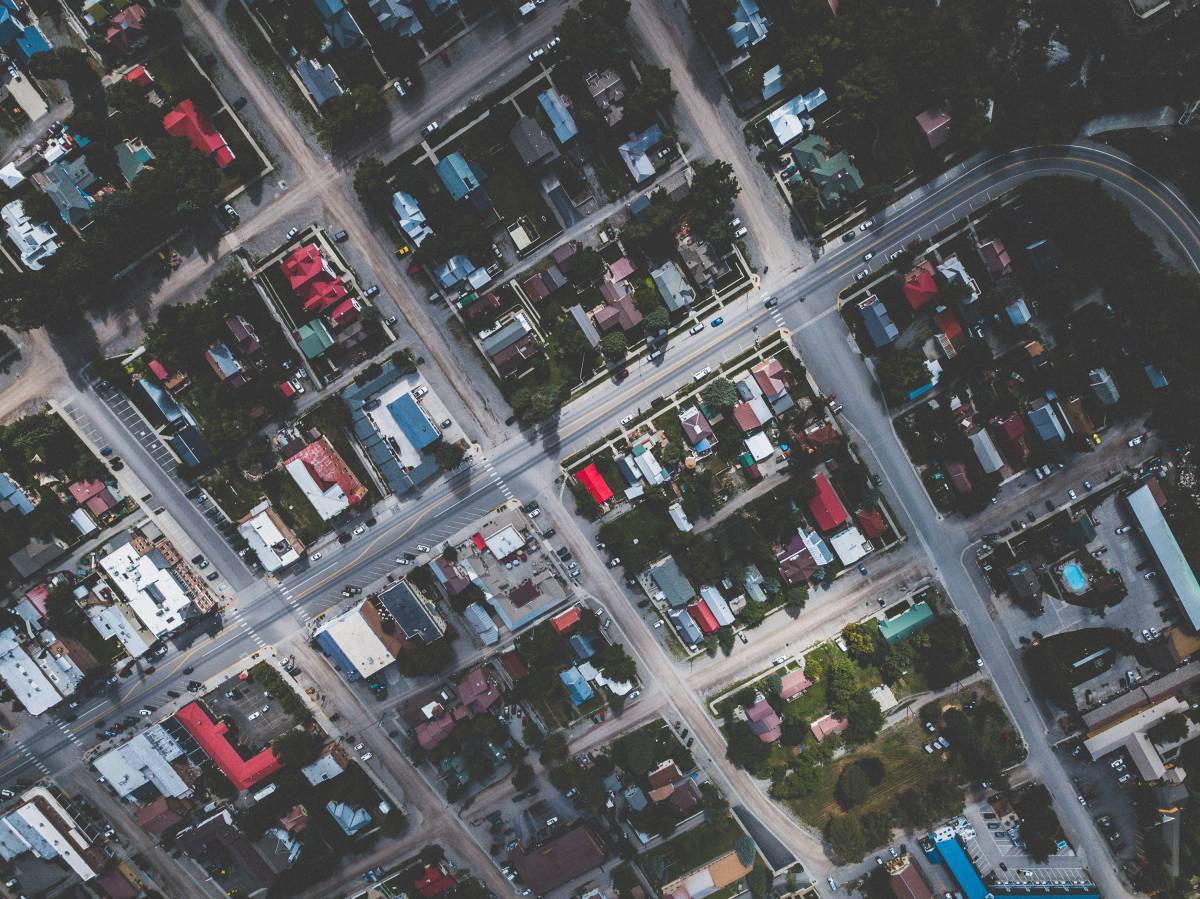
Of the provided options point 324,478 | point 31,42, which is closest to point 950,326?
point 324,478

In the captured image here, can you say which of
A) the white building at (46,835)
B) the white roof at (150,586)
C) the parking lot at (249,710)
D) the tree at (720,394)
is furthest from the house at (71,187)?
the tree at (720,394)

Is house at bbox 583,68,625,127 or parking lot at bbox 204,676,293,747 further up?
house at bbox 583,68,625,127

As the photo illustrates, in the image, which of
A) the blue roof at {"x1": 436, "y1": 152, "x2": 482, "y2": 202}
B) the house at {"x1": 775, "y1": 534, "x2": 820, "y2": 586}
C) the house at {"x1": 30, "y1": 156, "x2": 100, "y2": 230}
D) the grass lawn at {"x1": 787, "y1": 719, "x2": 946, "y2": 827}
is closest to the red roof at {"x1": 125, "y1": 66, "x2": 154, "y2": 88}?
the house at {"x1": 30, "y1": 156, "x2": 100, "y2": 230}

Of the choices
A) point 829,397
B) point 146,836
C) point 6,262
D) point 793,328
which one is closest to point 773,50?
point 793,328

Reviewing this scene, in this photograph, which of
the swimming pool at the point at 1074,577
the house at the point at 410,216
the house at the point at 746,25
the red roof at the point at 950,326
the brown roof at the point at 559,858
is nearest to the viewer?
the house at the point at 746,25

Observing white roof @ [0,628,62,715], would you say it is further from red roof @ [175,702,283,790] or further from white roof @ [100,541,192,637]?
red roof @ [175,702,283,790]

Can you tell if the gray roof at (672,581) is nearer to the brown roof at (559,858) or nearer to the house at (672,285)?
the house at (672,285)

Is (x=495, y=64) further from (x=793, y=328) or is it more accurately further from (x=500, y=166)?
(x=793, y=328)
